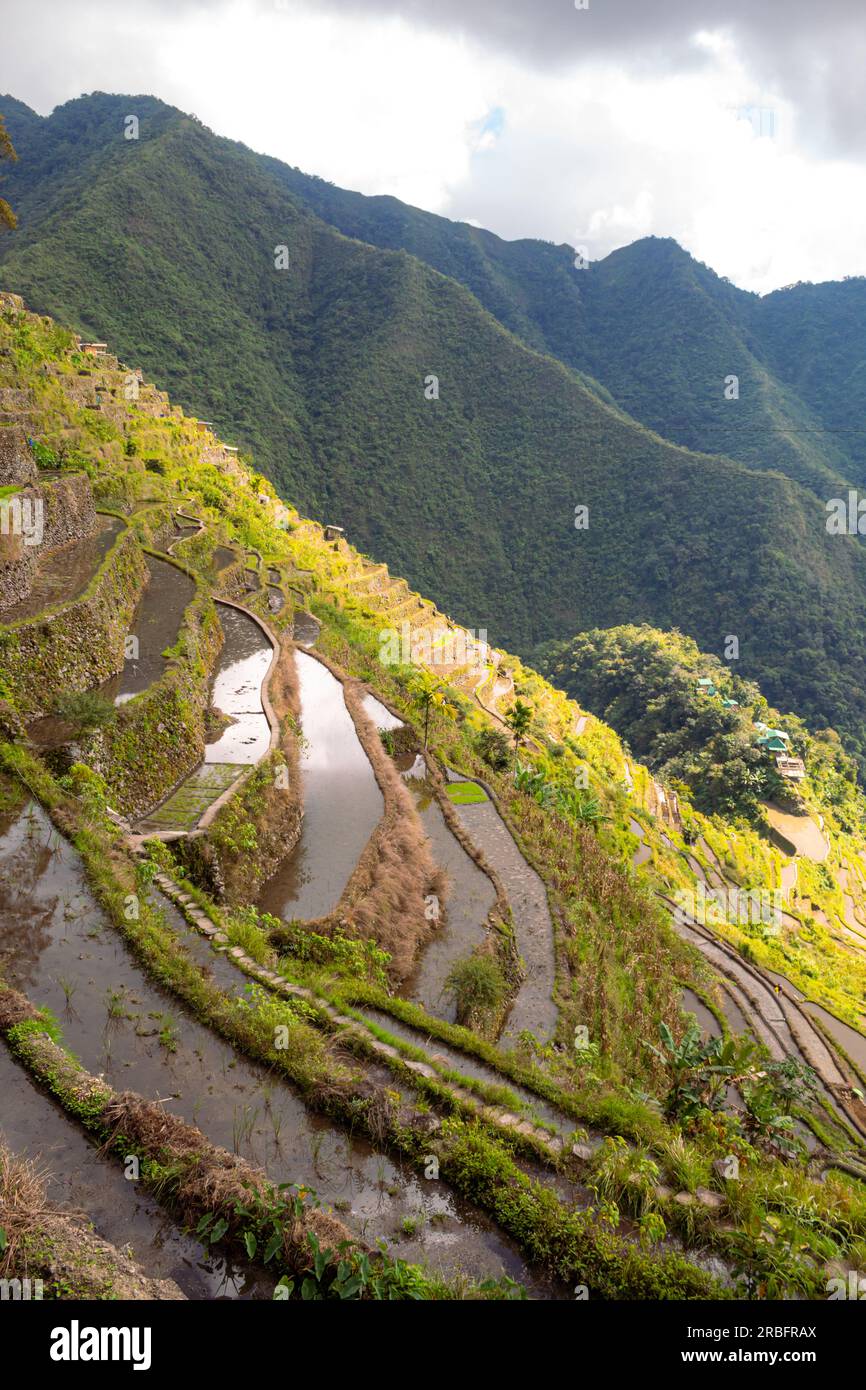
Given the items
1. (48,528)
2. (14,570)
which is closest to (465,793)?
(14,570)

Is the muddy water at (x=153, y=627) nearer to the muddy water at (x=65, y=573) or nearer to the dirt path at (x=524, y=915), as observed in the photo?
the muddy water at (x=65, y=573)

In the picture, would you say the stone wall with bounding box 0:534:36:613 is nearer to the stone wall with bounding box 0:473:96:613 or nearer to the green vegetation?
the stone wall with bounding box 0:473:96:613

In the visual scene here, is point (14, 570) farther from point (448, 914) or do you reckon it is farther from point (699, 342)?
point (699, 342)
